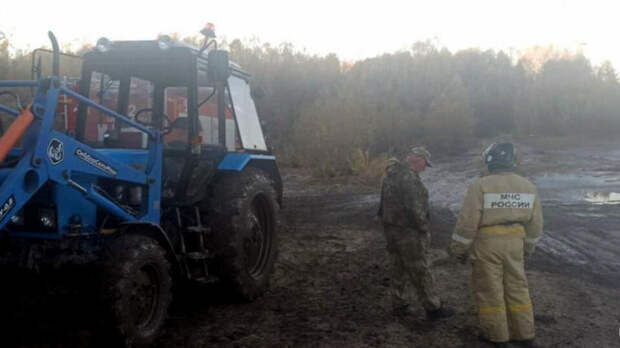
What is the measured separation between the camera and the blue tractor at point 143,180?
12.0ft

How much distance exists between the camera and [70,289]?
3.80 meters

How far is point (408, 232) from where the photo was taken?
5246 mm

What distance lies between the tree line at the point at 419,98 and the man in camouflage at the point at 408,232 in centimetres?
1380

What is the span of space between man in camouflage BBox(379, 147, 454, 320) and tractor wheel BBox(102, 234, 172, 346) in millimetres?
2156

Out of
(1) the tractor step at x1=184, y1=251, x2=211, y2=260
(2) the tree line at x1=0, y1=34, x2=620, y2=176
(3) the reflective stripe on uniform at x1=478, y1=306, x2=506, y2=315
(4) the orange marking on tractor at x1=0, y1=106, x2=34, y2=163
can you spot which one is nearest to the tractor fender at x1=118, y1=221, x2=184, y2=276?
(1) the tractor step at x1=184, y1=251, x2=211, y2=260

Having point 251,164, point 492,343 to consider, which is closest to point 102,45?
point 251,164

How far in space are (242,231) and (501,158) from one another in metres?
2.35

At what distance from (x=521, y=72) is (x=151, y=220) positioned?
94.2 feet

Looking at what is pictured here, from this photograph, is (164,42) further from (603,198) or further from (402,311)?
(603,198)

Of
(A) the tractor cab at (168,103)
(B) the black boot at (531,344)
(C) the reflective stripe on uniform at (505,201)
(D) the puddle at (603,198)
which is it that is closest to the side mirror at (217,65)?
(A) the tractor cab at (168,103)

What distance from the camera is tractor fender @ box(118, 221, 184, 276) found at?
4129 millimetres

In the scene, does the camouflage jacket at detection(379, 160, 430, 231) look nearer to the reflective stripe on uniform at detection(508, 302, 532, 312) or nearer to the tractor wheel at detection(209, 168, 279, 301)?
the reflective stripe on uniform at detection(508, 302, 532, 312)

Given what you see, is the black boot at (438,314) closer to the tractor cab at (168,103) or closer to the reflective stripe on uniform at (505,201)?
the reflective stripe on uniform at (505,201)

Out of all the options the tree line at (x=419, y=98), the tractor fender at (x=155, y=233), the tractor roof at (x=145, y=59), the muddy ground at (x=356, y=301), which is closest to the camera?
the tractor fender at (x=155, y=233)
